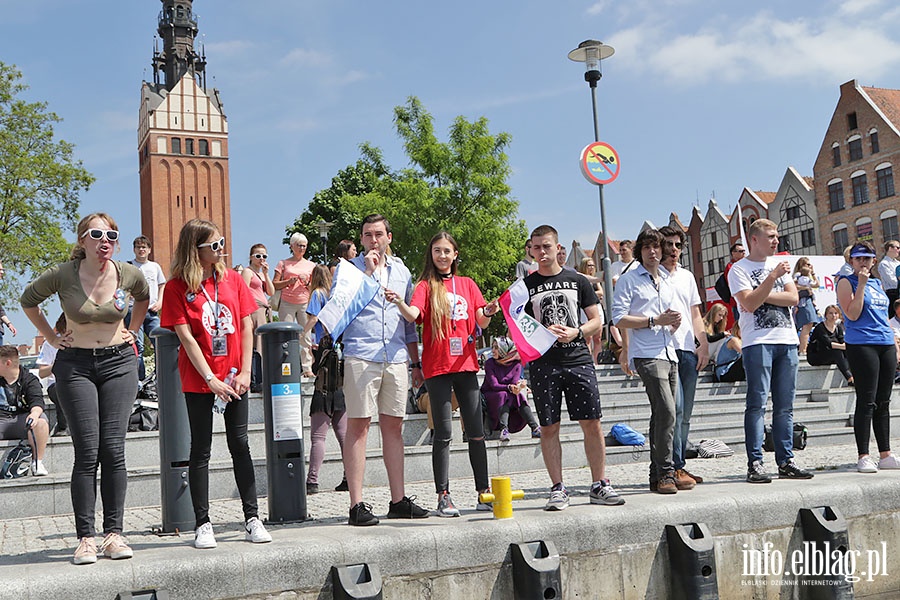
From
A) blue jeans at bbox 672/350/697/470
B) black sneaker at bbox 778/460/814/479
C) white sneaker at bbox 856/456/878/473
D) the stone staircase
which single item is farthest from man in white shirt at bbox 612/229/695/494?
the stone staircase

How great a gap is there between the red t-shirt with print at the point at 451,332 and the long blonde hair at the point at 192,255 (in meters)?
1.52

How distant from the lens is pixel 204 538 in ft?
15.5

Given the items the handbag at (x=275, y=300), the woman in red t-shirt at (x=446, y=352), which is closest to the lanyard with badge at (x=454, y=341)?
the woman in red t-shirt at (x=446, y=352)

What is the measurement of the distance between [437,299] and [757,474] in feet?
9.75

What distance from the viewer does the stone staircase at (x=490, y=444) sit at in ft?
24.5

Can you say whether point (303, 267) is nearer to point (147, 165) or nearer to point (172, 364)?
point (172, 364)

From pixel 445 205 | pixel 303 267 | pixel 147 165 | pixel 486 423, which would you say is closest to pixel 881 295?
pixel 486 423

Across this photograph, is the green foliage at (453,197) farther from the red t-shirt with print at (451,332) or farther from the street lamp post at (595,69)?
the red t-shirt with print at (451,332)

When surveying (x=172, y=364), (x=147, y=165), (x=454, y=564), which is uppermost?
(x=147, y=165)

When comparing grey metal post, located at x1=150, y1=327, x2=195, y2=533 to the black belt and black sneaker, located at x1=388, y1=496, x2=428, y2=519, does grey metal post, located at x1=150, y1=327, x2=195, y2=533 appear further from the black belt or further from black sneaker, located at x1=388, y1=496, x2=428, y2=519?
black sneaker, located at x1=388, y1=496, x2=428, y2=519

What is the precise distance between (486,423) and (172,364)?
4529 millimetres

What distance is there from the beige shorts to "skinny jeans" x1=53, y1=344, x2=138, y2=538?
142cm

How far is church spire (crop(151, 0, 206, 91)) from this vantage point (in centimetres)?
9750

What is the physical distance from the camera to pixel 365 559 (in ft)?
15.2
